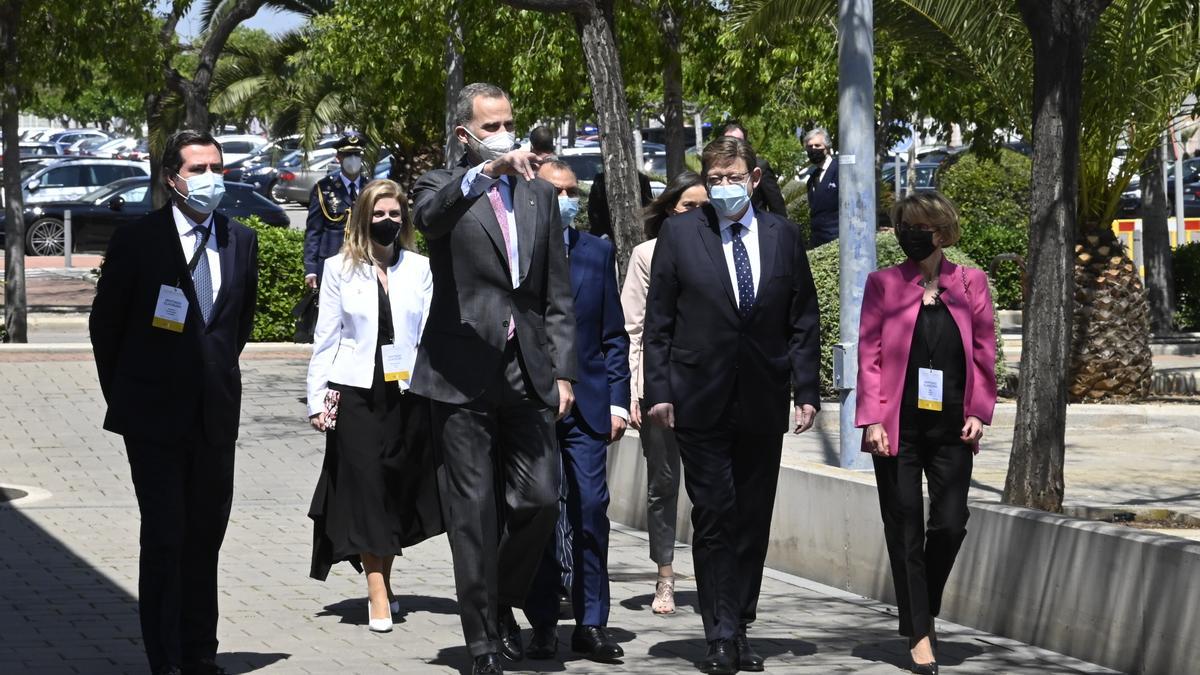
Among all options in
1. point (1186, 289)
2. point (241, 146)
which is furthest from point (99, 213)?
point (241, 146)

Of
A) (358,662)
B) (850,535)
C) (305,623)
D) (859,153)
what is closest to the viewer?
(358,662)

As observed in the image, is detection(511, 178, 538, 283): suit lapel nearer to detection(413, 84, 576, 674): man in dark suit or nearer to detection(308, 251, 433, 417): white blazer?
detection(413, 84, 576, 674): man in dark suit

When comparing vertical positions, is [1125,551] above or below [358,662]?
above

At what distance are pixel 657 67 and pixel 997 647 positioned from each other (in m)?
17.1

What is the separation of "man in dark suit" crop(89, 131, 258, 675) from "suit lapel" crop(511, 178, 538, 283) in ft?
3.24

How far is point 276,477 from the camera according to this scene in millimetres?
12359

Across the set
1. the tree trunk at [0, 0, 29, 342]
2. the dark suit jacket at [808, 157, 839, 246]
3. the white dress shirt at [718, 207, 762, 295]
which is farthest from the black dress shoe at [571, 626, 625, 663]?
the tree trunk at [0, 0, 29, 342]

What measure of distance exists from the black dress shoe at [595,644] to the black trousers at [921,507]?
3.49ft

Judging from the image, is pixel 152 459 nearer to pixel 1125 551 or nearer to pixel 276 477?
pixel 1125 551

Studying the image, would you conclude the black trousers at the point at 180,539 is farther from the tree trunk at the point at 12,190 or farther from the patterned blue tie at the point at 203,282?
the tree trunk at the point at 12,190

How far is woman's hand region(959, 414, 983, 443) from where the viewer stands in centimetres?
709

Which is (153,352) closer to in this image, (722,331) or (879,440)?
Result: (722,331)

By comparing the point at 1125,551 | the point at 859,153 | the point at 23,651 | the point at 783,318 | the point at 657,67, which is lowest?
the point at 23,651

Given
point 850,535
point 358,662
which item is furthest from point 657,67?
point 358,662
